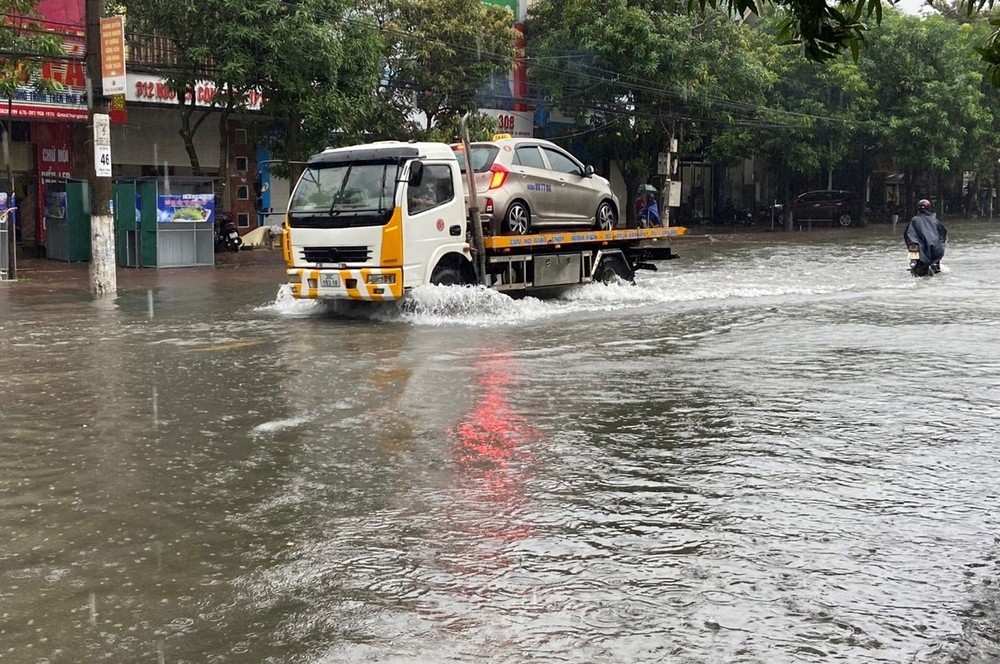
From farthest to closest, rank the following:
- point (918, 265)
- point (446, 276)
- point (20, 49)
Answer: point (918, 265) < point (20, 49) < point (446, 276)

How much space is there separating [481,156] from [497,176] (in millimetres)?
420

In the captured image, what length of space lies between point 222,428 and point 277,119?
64.0 ft

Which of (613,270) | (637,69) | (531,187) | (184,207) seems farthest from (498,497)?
(637,69)

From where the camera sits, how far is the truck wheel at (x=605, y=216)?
1833 centimetres

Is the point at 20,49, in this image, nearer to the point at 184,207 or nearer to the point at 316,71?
the point at 184,207

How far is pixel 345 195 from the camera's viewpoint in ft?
48.2

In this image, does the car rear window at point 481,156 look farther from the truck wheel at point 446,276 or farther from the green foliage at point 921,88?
the green foliage at point 921,88

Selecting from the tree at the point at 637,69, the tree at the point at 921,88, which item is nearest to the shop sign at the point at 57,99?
the tree at the point at 637,69

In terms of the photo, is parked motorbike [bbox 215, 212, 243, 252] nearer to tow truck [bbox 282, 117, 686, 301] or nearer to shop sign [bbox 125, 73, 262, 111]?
shop sign [bbox 125, 73, 262, 111]

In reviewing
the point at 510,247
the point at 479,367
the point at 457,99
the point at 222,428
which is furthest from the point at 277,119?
the point at 222,428

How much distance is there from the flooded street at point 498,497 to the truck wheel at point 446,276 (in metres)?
1.66

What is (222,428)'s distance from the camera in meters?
8.28

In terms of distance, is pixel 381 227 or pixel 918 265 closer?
pixel 381 227

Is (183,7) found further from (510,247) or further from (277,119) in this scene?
(510,247)
